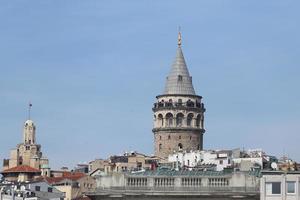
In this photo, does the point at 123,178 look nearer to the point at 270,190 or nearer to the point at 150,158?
the point at 270,190

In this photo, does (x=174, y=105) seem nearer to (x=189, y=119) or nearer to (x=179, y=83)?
(x=189, y=119)

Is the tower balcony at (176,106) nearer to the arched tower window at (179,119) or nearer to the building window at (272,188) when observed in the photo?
the arched tower window at (179,119)

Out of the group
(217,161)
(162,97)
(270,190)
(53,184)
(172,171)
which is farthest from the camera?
(162,97)

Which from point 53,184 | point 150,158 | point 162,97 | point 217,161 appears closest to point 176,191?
→ point 217,161

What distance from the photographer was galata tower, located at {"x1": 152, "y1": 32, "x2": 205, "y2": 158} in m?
195

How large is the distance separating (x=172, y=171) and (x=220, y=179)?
449 cm

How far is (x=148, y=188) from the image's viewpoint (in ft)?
243

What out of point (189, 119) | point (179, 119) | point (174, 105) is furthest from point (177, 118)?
point (174, 105)

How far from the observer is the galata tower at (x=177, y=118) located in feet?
639

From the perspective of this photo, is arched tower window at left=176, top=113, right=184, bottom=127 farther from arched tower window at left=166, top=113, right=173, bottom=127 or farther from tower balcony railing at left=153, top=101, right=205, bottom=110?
tower balcony railing at left=153, top=101, right=205, bottom=110

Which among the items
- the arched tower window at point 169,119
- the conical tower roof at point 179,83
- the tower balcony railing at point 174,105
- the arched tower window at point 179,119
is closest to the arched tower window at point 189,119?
the arched tower window at point 179,119

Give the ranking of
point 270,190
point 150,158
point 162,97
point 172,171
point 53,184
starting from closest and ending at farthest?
point 270,190 → point 172,171 → point 53,184 → point 150,158 → point 162,97

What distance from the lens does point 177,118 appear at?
645 ft

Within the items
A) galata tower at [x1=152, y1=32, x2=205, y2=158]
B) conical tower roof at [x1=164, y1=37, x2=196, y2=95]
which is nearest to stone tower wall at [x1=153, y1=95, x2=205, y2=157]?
galata tower at [x1=152, y1=32, x2=205, y2=158]
